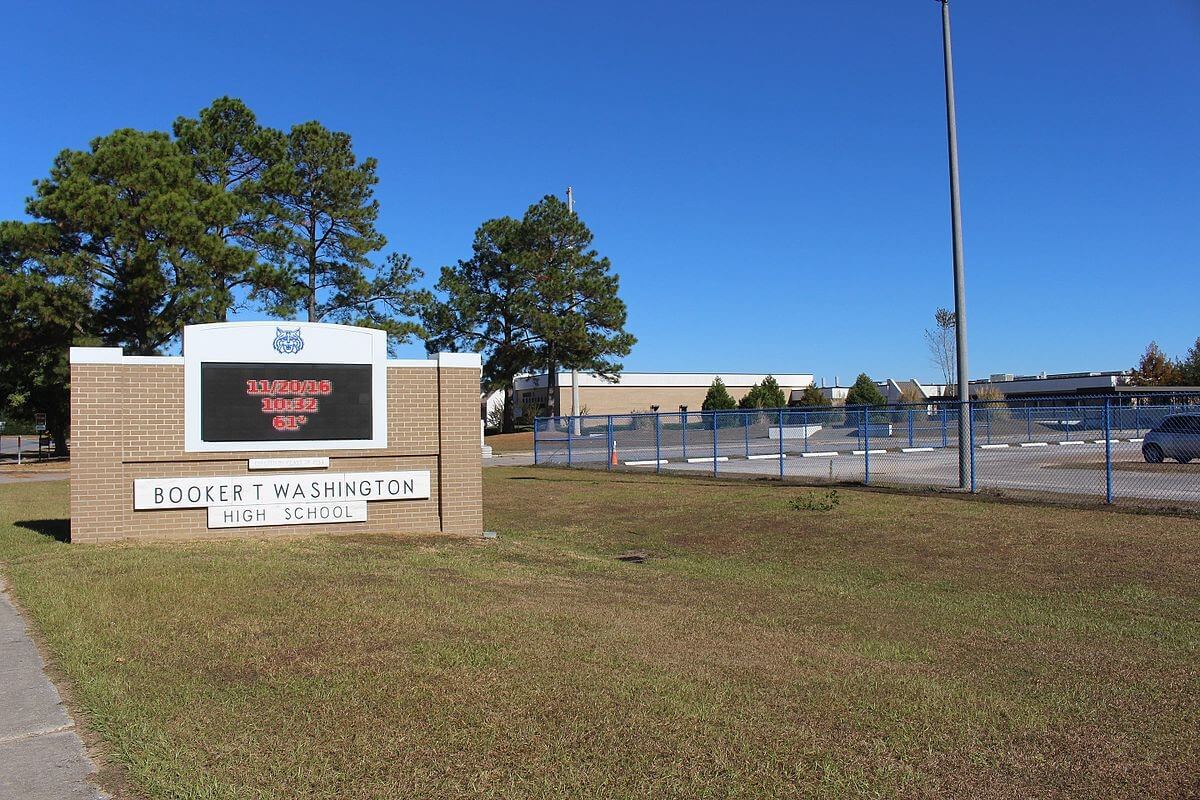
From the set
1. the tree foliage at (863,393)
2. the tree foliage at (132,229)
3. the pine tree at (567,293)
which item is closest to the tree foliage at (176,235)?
the tree foliage at (132,229)

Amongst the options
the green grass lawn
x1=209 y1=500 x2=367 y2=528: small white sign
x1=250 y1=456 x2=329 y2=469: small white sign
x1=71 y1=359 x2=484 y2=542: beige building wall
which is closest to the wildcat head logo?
x1=71 y1=359 x2=484 y2=542: beige building wall

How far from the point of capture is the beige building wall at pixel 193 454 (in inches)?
469

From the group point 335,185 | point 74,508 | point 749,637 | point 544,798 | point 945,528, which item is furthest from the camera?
point 335,185

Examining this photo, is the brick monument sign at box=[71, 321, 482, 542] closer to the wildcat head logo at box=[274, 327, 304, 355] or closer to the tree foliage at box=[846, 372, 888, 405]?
the wildcat head logo at box=[274, 327, 304, 355]

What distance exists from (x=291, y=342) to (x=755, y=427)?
91.8 feet

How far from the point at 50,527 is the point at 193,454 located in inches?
144

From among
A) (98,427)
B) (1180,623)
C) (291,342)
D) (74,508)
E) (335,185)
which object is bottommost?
(1180,623)

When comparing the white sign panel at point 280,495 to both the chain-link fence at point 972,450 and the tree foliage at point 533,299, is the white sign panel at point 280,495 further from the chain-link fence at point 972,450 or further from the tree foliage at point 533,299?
the tree foliage at point 533,299

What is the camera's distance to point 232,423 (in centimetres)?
1263

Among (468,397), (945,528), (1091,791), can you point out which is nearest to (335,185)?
(468,397)

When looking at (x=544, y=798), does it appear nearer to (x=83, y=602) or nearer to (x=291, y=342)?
(x=83, y=602)

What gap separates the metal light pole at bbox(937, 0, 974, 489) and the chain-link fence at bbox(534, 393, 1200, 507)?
19cm

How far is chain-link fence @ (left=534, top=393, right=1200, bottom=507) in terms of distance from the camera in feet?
59.4

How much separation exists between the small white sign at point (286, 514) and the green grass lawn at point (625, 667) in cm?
57
